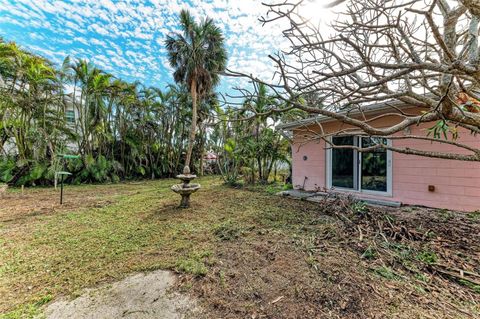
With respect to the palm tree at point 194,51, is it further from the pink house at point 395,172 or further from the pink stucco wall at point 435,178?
the pink stucco wall at point 435,178

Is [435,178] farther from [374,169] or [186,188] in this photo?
[186,188]

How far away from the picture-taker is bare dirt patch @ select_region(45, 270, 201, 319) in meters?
1.92

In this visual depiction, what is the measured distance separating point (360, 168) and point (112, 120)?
13593mm

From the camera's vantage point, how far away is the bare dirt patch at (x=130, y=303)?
1924 mm

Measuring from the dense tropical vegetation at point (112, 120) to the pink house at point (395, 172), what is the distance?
8.45 feet

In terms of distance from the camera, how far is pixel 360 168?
20.1 ft

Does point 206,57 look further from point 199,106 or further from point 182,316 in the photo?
point 182,316

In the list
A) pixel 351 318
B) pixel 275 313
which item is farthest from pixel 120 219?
pixel 351 318

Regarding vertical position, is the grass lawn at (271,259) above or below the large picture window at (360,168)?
below

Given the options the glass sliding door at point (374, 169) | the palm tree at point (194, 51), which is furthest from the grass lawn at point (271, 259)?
the palm tree at point (194, 51)

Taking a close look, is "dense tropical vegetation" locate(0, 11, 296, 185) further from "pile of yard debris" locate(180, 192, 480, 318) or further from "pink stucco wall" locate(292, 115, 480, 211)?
"pile of yard debris" locate(180, 192, 480, 318)

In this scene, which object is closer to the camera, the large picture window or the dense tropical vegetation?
the large picture window

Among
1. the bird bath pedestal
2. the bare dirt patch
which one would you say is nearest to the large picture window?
the bird bath pedestal

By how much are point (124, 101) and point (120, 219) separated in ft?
32.8
